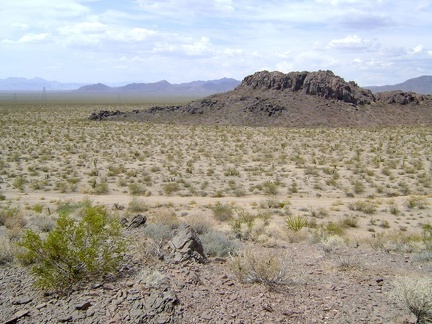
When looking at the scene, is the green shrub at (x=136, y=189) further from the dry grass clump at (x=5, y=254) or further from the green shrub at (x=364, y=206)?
the dry grass clump at (x=5, y=254)

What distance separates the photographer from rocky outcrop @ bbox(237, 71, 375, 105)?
60875mm

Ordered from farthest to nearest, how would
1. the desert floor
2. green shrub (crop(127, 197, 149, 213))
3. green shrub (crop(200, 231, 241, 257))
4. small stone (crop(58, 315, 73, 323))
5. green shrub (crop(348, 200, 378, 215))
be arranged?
green shrub (crop(348, 200, 378, 215)) → green shrub (crop(127, 197, 149, 213)) → green shrub (crop(200, 231, 241, 257)) → the desert floor → small stone (crop(58, 315, 73, 323))

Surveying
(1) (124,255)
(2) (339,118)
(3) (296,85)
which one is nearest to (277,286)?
(1) (124,255)

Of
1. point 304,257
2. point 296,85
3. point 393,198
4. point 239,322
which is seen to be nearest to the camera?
point 239,322

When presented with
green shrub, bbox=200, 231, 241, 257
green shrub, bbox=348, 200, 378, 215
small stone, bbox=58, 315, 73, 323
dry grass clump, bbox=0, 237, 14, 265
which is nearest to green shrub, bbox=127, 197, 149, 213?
green shrub, bbox=200, 231, 241, 257

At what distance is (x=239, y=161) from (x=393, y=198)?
10.8 m

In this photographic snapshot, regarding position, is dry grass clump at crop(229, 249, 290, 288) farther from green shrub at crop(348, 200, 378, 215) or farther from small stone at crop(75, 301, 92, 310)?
green shrub at crop(348, 200, 378, 215)

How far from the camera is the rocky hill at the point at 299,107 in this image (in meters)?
55.6

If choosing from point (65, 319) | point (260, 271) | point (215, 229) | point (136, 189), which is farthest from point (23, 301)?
point (136, 189)

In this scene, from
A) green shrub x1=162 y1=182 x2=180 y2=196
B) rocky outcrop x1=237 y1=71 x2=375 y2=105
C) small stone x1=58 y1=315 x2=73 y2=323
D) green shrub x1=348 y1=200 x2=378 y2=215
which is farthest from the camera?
rocky outcrop x1=237 y1=71 x2=375 y2=105

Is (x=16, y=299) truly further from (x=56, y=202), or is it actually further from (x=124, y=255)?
(x=56, y=202)

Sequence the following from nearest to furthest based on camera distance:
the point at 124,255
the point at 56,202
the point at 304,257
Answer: the point at 124,255, the point at 304,257, the point at 56,202

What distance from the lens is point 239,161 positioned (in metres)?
26.1

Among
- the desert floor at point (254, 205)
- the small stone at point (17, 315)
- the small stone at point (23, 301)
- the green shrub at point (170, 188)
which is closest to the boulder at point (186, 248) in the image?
the desert floor at point (254, 205)
